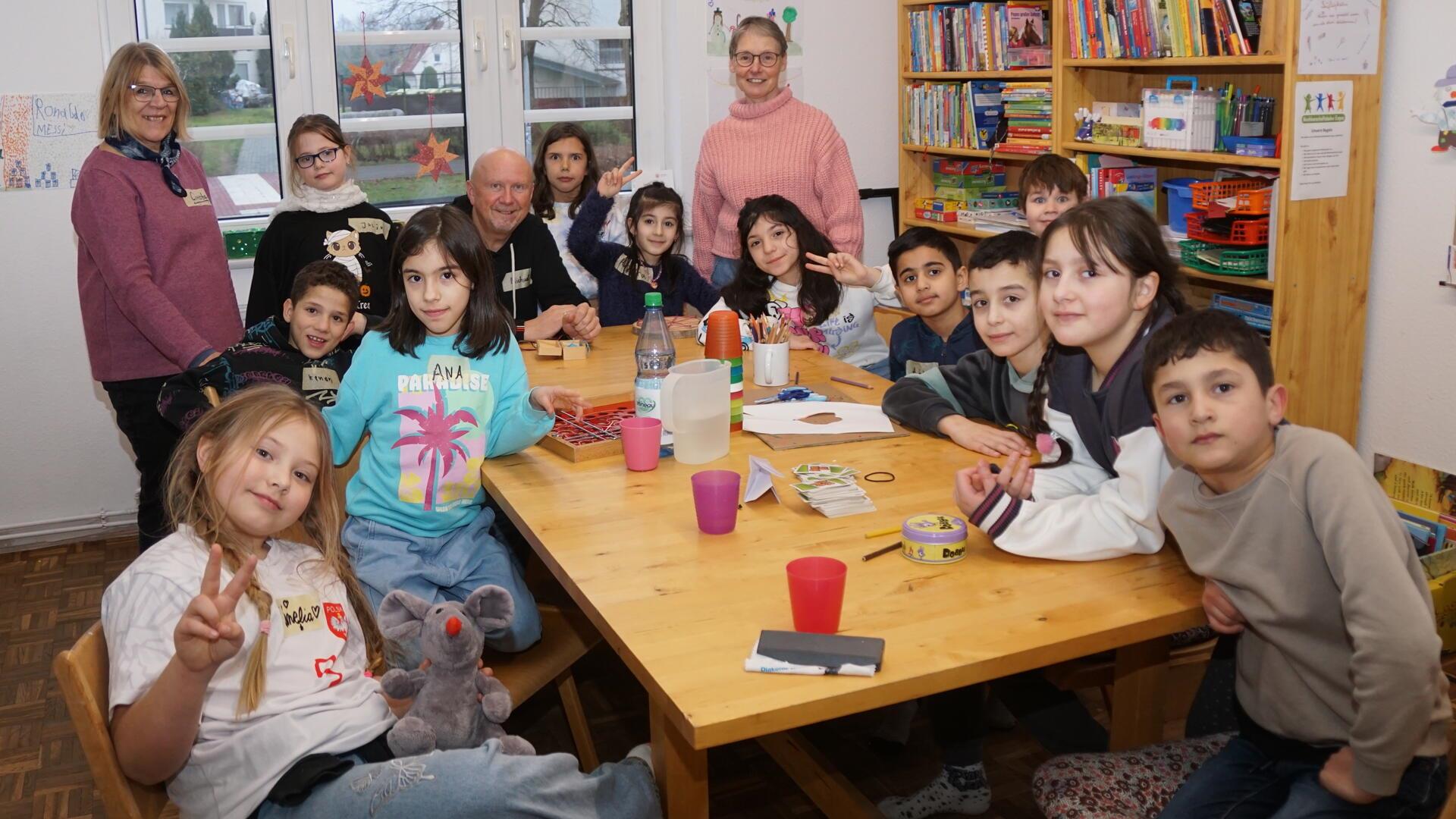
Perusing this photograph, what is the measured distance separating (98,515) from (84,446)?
247 millimetres

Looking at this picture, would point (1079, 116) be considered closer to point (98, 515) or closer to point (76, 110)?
point (76, 110)

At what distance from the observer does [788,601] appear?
1732mm

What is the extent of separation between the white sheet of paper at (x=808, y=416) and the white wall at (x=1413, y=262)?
1.80m

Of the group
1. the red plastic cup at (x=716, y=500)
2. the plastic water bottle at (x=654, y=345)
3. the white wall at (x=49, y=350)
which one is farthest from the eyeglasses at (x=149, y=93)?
the red plastic cup at (x=716, y=500)

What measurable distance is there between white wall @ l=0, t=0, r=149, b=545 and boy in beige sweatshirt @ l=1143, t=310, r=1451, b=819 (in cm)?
366

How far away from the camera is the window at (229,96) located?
4.38m

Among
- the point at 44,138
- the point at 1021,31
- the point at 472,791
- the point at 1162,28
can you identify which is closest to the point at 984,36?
the point at 1021,31

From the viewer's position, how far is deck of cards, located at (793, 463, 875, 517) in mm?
2072

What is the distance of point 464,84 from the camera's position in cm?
480

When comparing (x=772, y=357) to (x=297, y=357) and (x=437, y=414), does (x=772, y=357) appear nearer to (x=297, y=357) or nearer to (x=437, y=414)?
(x=437, y=414)

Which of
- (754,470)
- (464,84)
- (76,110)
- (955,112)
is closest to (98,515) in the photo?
(76,110)

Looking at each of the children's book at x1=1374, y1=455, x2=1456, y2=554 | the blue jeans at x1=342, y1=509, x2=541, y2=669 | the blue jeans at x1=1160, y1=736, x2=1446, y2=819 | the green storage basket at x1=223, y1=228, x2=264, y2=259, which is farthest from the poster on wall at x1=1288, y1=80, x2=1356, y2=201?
the green storage basket at x1=223, y1=228, x2=264, y2=259

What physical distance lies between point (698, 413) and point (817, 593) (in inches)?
32.0

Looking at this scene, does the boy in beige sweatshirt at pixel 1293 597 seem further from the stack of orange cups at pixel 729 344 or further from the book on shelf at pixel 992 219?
the book on shelf at pixel 992 219
